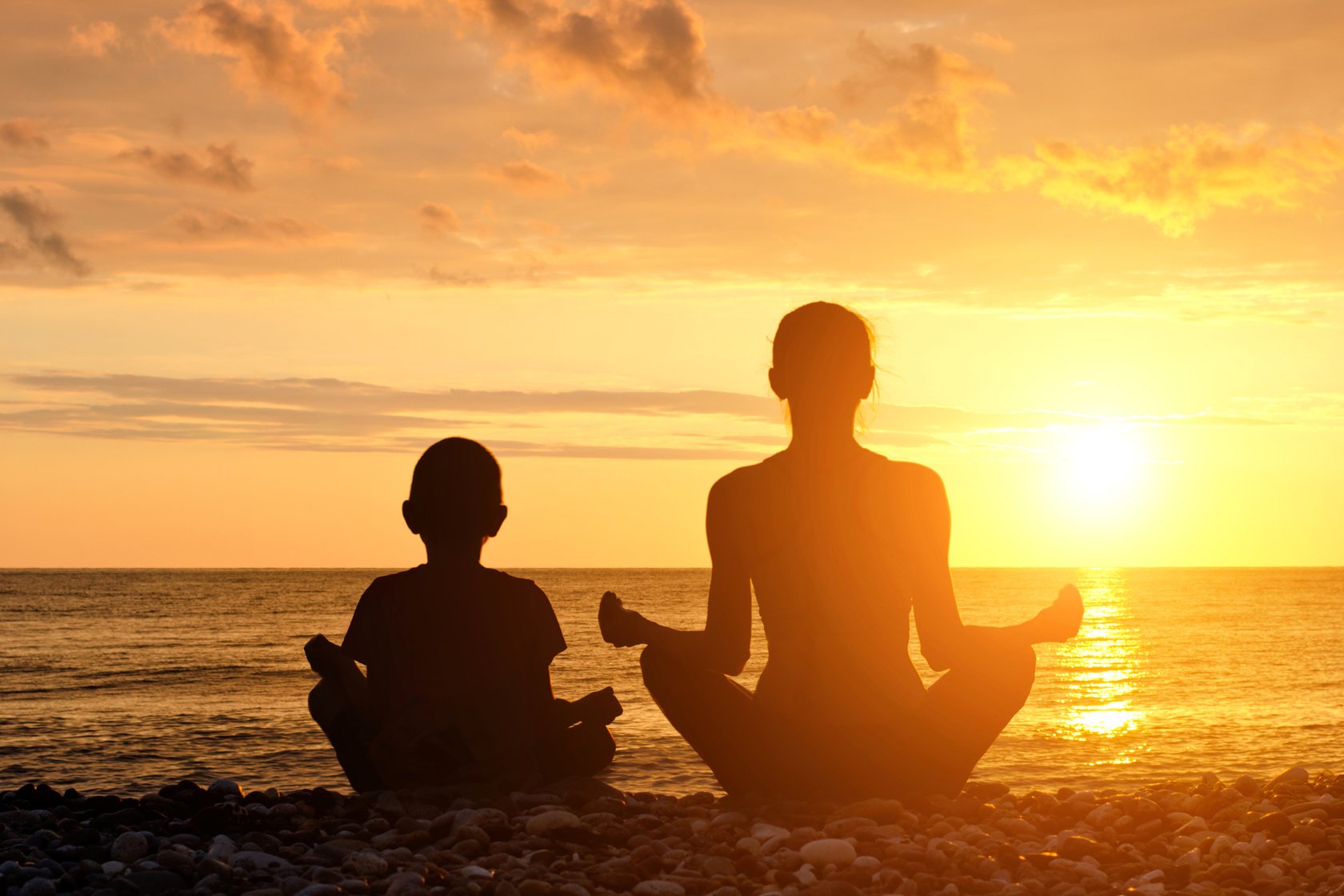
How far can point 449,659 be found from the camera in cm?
689

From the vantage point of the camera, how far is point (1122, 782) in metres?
12.3

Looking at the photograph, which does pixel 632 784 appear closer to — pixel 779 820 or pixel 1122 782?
pixel 1122 782

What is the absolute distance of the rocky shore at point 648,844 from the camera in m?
5.15

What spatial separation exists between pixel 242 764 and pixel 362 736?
8.52 meters

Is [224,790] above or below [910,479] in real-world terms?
below

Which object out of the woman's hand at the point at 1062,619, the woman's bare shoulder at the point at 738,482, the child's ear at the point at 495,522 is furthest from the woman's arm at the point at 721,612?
the woman's hand at the point at 1062,619

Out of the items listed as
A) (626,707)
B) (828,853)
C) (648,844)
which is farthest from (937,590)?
(626,707)

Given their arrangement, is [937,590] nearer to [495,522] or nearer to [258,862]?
[495,522]

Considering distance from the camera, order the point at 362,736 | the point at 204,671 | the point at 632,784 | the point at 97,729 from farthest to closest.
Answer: the point at 204,671
the point at 97,729
the point at 632,784
the point at 362,736

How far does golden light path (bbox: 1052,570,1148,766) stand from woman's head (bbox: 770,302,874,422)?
29.4 feet

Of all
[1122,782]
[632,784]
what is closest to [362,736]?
[632,784]

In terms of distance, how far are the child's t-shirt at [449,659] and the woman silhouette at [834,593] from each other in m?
0.98

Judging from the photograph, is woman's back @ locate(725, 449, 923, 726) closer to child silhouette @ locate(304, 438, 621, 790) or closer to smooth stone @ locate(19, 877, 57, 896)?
child silhouette @ locate(304, 438, 621, 790)

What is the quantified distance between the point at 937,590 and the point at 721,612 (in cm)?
106
